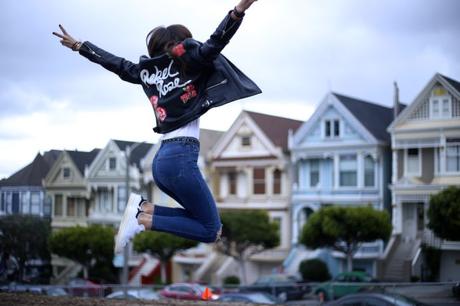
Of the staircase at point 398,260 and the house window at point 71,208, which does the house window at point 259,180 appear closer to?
the staircase at point 398,260

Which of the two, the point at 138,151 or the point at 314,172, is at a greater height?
the point at 138,151

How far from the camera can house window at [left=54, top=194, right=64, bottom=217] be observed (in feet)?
103

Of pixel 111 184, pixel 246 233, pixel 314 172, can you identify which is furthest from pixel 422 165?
pixel 111 184

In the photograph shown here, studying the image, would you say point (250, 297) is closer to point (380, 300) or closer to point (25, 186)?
point (380, 300)

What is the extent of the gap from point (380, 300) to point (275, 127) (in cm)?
2231

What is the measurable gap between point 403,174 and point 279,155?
6374mm

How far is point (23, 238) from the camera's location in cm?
1948

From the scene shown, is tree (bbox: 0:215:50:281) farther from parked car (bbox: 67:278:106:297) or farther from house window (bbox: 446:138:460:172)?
house window (bbox: 446:138:460:172)

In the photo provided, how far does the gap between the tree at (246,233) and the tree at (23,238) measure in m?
10.3

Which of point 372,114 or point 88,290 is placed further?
point 372,114

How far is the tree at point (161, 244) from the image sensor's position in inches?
1307

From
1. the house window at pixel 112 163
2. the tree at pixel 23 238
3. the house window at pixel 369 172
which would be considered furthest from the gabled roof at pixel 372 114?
the tree at pixel 23 238

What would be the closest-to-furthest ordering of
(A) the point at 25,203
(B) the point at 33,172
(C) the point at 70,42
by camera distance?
1. (C) the point at 70,42
2. (B) the point at 33,172
3. (A) the point at 25,203

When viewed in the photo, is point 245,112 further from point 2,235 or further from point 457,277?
point 2,235
